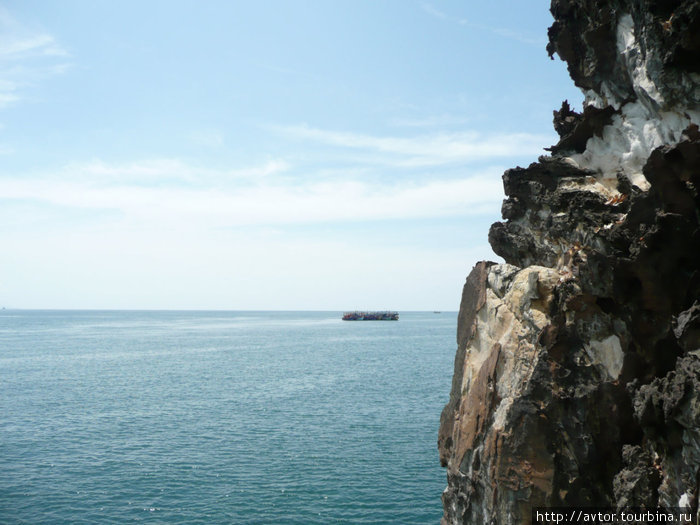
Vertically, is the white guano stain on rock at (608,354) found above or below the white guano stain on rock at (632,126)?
below

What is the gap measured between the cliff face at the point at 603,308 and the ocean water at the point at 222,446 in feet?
40.9

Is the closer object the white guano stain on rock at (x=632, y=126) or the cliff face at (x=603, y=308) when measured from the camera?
the cliff face at (x=603, y=308)

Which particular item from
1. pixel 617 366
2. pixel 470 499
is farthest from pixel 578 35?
pixel 470 499

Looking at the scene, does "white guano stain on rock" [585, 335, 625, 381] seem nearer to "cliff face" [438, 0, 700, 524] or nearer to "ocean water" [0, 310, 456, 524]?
"cliff face" [438, 0, 700, 524]

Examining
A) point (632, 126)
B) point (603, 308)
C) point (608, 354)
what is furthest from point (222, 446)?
point (632, 126)

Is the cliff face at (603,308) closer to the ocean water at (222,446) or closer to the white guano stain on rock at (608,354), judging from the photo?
the white guano stain on rock at (608,354)

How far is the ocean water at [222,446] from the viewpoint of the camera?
29.2 m

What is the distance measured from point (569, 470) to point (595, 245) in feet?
23.8

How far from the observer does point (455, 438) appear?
68.6ft

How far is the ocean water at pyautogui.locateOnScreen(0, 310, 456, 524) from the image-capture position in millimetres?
29219

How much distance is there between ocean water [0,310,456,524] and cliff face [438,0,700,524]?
12.5 metres

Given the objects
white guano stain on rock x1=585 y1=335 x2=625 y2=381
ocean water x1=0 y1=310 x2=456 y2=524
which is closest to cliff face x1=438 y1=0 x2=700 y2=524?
white guano stain on rock x1=585 y1=335 x2=625 y2=381

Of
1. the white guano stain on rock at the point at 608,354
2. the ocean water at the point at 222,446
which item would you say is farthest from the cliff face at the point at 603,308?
the ocean water at the point at 222,446

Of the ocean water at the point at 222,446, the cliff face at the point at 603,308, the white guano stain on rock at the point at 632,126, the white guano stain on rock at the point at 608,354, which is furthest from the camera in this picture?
the ocean water at the point at 222,446
